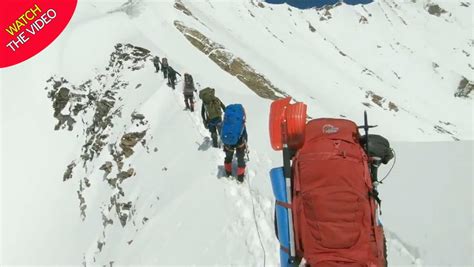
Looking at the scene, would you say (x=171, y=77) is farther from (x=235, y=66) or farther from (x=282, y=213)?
(x=235, y=66)

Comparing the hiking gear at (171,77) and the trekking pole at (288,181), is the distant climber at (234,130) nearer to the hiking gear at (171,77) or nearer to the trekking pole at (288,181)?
the trekking pole at (288,181)

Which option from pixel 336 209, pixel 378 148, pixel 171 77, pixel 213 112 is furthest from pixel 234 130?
pixel 171 77

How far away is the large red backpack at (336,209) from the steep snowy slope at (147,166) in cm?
244

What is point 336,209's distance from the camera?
3.74 m

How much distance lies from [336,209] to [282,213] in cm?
56

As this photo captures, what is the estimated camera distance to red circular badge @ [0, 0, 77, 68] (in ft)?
93.3

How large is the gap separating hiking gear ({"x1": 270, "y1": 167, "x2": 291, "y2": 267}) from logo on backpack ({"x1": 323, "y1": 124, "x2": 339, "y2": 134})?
1.84 feet

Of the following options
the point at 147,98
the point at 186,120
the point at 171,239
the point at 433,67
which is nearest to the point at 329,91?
the point at 147,98

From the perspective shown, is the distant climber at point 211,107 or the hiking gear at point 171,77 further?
the hiking gear at point 171,77

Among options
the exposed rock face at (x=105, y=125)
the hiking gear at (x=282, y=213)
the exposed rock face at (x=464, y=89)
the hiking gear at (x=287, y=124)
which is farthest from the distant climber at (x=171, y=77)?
the exposed rock face at (x=464, y=89)

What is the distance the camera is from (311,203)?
381 cm

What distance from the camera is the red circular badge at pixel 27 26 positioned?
28448 mm

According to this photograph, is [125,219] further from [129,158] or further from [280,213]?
[280,213]

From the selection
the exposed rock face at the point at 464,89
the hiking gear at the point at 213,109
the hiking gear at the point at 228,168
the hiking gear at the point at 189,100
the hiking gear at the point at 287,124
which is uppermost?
the exposed rock face at the point at 464,89
